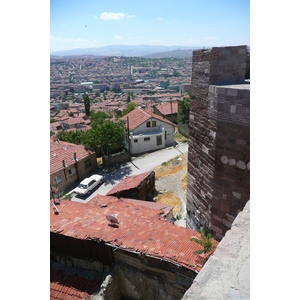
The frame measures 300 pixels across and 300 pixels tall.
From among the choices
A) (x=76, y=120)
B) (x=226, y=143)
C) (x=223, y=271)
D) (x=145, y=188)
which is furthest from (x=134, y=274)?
(x=76, y=120)

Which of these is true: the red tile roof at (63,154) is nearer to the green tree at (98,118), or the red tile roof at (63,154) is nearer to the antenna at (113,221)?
the green tree at (98,118)

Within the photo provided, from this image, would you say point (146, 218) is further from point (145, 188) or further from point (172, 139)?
point (172, 139)

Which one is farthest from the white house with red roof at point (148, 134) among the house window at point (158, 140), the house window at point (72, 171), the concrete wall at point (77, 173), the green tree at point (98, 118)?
the house window at point (72, 171)

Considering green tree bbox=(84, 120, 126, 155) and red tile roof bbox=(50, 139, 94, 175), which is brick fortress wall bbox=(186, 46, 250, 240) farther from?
green tree bbox=(84, 120, 126, 155)

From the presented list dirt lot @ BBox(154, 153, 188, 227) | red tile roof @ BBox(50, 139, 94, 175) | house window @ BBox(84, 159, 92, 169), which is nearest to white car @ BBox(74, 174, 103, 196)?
red tile roof @ BBox(50, 139, 94, 175)

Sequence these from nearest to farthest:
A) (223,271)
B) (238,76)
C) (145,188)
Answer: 1. (223,271)
2. (238,76)
3. (145,188)
